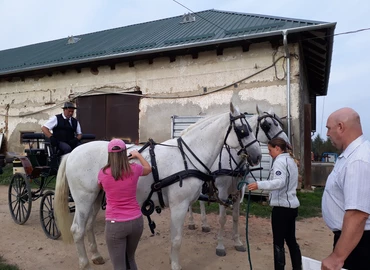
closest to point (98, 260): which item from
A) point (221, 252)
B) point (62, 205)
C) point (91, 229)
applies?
point (91, 229)

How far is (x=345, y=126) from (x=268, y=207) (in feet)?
17.9

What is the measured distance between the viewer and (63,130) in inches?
197

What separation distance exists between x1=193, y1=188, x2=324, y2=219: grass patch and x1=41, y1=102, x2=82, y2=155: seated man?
3.25 metres

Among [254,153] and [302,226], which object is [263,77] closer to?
[302,226]

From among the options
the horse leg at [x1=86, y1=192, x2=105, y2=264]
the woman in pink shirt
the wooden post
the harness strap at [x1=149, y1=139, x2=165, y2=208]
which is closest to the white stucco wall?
the wooden post

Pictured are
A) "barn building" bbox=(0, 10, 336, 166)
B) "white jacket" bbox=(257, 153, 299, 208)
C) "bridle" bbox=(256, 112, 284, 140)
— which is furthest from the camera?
"barn building" bbox=(0, 10, 336, 166)

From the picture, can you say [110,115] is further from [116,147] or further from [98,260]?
[116,147]

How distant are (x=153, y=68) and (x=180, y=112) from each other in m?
1.76

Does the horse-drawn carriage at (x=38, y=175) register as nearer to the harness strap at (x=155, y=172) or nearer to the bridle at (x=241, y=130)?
the harness strap at (x=155, y=172)

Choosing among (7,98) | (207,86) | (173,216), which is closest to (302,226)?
(173,216)

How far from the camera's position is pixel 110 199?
267 centimetres

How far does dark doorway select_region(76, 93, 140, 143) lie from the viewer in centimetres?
983

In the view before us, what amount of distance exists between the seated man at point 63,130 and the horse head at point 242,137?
2.88m

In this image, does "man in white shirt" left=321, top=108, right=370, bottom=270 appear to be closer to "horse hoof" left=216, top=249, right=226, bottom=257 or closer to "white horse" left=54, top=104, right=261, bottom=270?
"white horse" left=54, top=104, right=261, bottom=270
